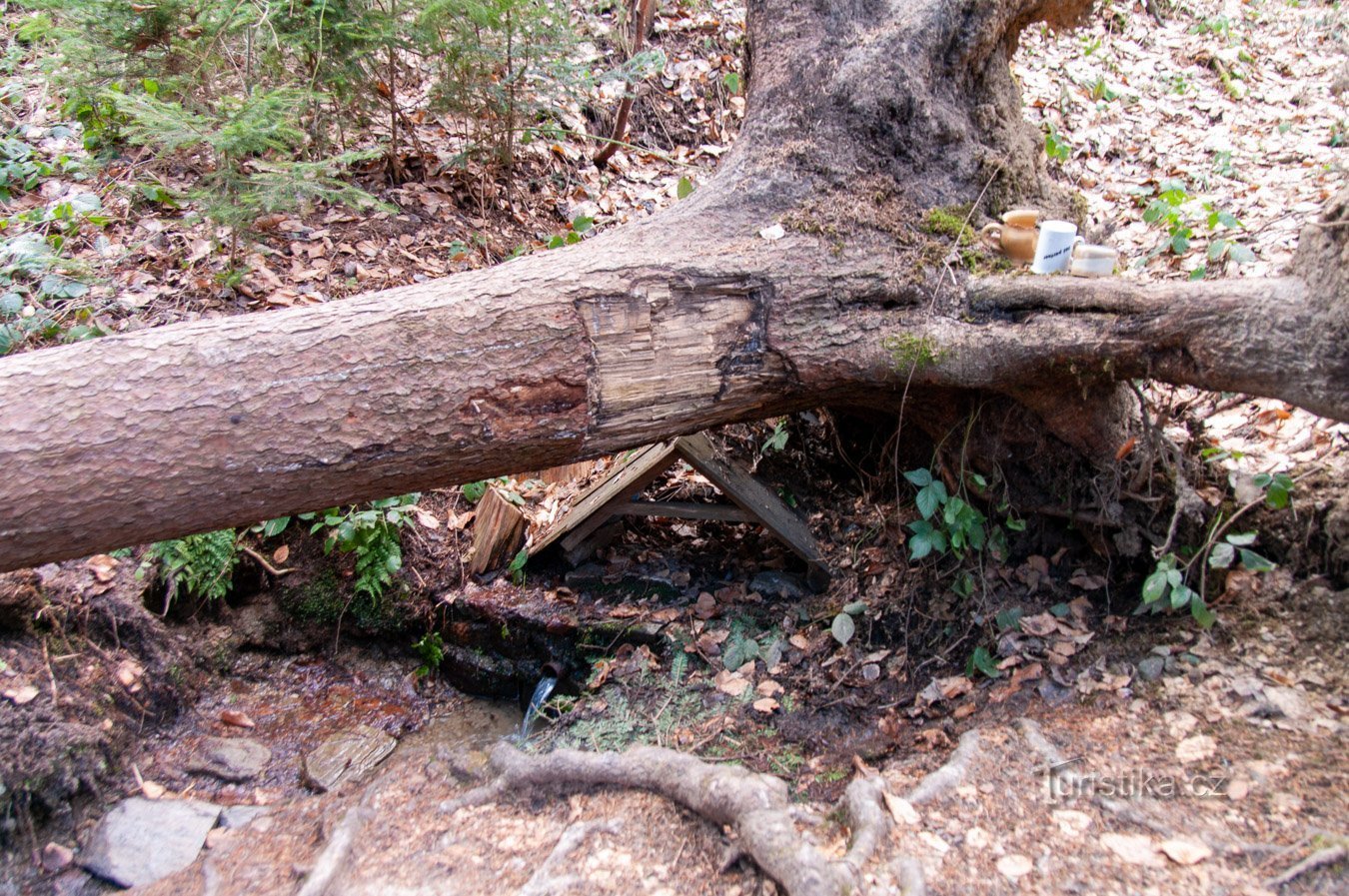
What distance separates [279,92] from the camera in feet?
14.4

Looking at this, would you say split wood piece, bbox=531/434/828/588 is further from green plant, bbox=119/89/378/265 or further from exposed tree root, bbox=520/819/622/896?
green plant, bbox=119/89/378/265

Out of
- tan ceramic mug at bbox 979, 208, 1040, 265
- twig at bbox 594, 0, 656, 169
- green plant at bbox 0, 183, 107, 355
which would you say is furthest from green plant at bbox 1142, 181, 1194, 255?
green plant at bbox 0, 183, 107, 355

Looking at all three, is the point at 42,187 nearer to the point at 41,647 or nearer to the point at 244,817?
the point at 41,647

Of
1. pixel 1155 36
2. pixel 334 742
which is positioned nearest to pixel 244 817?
pixel 334 742

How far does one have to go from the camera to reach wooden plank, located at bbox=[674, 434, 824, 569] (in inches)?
158

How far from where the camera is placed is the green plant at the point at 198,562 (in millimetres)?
3990

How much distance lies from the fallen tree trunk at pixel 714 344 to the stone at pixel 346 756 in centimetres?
181

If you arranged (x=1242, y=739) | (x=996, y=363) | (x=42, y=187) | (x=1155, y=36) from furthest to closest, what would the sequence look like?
(x=1155, y=36), (x=42, y=187), (x=996, y=363), (x=1242, y=739)

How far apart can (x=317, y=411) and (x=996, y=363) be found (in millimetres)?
2197

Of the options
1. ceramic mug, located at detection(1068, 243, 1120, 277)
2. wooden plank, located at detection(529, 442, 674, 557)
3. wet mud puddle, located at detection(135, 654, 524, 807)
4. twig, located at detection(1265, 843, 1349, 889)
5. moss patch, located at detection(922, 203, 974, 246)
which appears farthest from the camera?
wooden plank, located at detection(529, 442, 674, 557)

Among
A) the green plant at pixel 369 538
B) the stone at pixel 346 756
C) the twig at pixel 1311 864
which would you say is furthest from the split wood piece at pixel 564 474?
the twig at pixel 1311 864

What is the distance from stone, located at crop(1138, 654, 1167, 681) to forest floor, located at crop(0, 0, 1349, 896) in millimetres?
14

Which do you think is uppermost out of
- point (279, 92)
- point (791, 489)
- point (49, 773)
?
point (279, 92)

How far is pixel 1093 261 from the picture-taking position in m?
2.95
